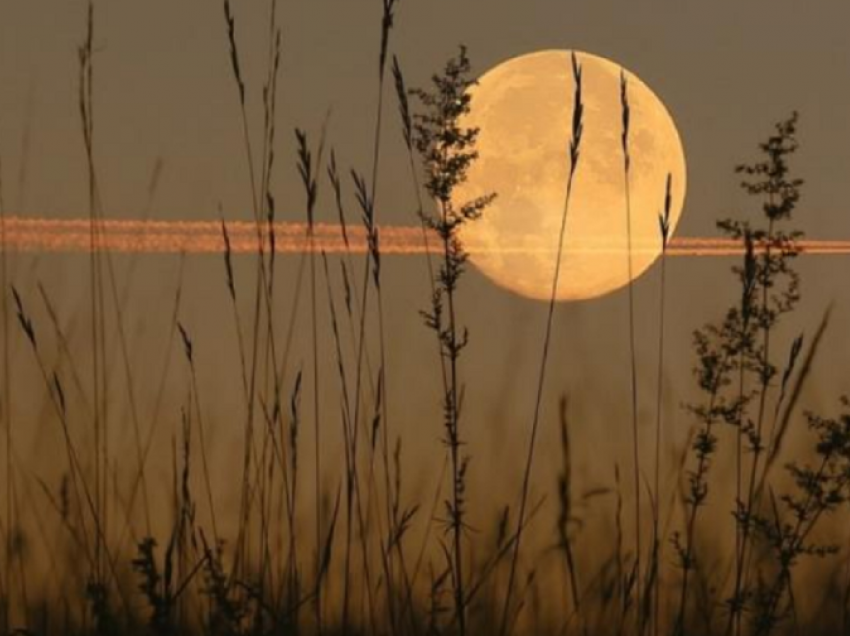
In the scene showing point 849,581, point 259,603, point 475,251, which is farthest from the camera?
point 849,581

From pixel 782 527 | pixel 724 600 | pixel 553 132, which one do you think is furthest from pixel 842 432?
pixel 553 132

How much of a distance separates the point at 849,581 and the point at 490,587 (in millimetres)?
828

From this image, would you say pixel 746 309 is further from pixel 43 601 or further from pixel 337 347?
pixel 43 601

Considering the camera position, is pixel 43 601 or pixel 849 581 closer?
pixel 43 601

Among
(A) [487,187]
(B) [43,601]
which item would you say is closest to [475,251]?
(A) [487,187]

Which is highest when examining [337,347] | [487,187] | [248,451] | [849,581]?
[487,187]

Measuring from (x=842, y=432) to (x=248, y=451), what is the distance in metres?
1.20

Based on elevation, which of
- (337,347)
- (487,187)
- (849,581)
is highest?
(487,187)

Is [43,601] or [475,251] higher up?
[475,251]

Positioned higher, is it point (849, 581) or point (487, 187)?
point (487, 187)

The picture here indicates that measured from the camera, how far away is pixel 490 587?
351cm

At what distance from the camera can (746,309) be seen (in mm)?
3318

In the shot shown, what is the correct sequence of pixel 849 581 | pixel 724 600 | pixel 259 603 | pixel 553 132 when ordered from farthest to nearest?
pixel 553 132, pixel 849 581, pixel 724 600, pixel 259 603

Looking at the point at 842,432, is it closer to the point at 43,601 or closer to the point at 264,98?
the point at 264,98
